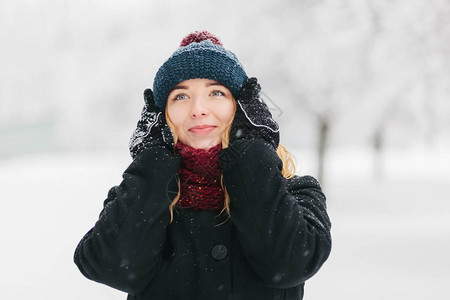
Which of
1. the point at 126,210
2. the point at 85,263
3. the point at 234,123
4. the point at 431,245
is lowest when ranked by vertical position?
the point at 85,263

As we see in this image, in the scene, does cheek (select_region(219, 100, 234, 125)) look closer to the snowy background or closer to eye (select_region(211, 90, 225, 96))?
eye (select_region(211, 90, 225, 96))

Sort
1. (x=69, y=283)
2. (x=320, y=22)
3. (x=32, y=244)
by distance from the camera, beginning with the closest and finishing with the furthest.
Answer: (x=69, y=283), (x=32, y=244), (x=320, y=22)

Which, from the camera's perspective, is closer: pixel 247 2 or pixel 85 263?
pixel 85 263

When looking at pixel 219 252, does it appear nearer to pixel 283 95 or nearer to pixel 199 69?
pixel 199 69

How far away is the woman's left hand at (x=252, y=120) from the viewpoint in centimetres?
151

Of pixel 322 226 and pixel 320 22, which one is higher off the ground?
pixel 320 22

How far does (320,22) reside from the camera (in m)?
8.48

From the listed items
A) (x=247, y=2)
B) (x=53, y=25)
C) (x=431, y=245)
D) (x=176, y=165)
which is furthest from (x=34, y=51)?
(x=176, y=165)

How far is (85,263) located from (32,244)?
594 cm

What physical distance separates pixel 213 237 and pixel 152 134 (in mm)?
411

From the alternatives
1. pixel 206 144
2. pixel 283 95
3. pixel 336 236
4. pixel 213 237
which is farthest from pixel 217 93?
pixel 283 95

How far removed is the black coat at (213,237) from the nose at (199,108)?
0.15 metres

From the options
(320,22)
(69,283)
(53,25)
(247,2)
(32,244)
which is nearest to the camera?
(69,283)

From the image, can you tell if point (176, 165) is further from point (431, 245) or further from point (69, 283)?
point (431, 245)
